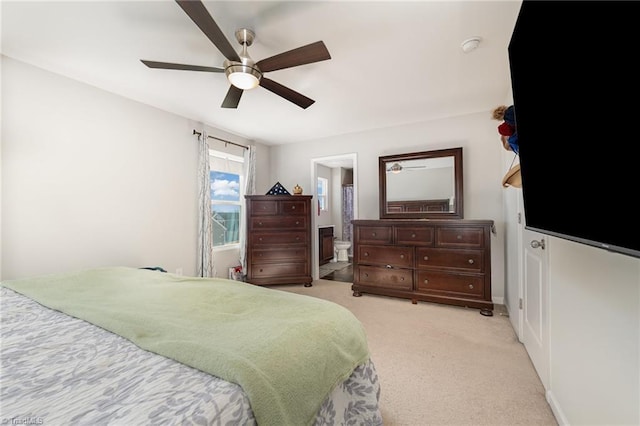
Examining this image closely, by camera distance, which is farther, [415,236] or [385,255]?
[385,255]

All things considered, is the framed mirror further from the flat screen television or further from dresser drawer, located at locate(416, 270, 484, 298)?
the flat screen television

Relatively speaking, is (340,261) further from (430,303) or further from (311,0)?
(311,0)

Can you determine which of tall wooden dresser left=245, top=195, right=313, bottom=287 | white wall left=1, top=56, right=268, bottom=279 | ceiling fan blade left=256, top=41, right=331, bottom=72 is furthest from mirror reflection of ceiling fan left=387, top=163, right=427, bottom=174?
white wall left=1, top=56, right=268, bottom=279

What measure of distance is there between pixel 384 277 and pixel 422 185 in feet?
4.54

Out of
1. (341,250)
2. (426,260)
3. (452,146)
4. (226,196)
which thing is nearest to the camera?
(426,260)

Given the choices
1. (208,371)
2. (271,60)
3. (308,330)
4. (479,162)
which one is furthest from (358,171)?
(208,371)

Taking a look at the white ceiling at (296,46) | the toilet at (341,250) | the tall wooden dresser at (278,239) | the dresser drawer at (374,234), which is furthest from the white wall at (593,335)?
the toilet at (341,250)

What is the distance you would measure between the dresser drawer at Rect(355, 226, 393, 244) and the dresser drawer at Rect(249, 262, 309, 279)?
1027 mm

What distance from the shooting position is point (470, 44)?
1.92 metres

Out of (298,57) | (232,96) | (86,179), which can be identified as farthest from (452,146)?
(86,179)

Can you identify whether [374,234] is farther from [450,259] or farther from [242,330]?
[242,330]

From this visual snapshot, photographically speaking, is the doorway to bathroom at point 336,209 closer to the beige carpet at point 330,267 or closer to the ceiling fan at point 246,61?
the beige carpet at point 330,267

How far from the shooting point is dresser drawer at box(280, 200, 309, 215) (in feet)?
13.0

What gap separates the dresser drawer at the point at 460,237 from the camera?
2832mm
